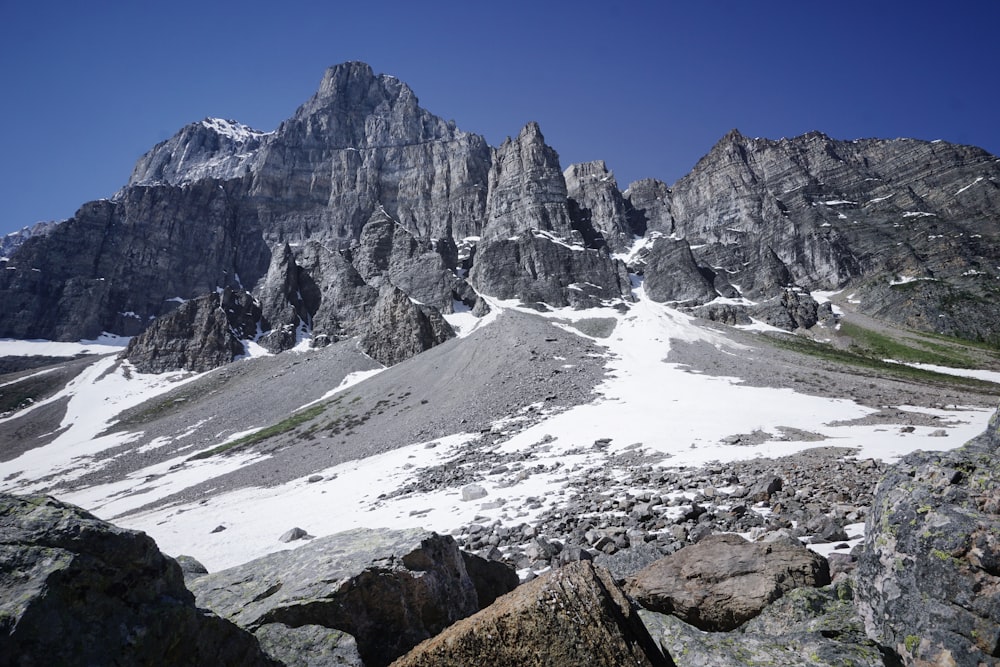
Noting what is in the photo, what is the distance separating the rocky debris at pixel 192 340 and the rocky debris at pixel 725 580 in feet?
489

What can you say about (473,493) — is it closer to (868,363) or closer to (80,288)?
(868,363)

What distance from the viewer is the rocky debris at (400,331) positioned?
105812 millimetres

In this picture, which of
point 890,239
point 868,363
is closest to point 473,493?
Result: point 868,363

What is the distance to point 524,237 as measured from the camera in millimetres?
160375

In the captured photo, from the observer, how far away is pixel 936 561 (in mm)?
4645

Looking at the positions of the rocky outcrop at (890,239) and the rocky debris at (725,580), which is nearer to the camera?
the rocky debris at (725,580)

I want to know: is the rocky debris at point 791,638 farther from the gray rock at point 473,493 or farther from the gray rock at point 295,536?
the gray rock at point 295,536

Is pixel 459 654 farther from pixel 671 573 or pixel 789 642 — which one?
pixel 671 573

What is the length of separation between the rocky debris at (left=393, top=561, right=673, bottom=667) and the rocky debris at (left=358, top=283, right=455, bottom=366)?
10184 cm

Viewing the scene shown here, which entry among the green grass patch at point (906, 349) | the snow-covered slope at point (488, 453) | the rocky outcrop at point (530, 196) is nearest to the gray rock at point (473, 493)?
the snow-covered slope at point (488, 453)

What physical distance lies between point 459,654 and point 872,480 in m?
14.3

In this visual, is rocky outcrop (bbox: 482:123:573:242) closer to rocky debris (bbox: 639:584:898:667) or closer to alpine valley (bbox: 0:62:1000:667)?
alpine valley (bbox: 0:62:1000:667)

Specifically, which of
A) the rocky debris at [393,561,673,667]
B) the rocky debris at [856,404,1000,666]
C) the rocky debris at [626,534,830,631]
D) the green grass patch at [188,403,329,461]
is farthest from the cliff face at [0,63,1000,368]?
the rocky debris at [393,561,673,667]

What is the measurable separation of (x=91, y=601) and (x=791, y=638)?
22.1ft
